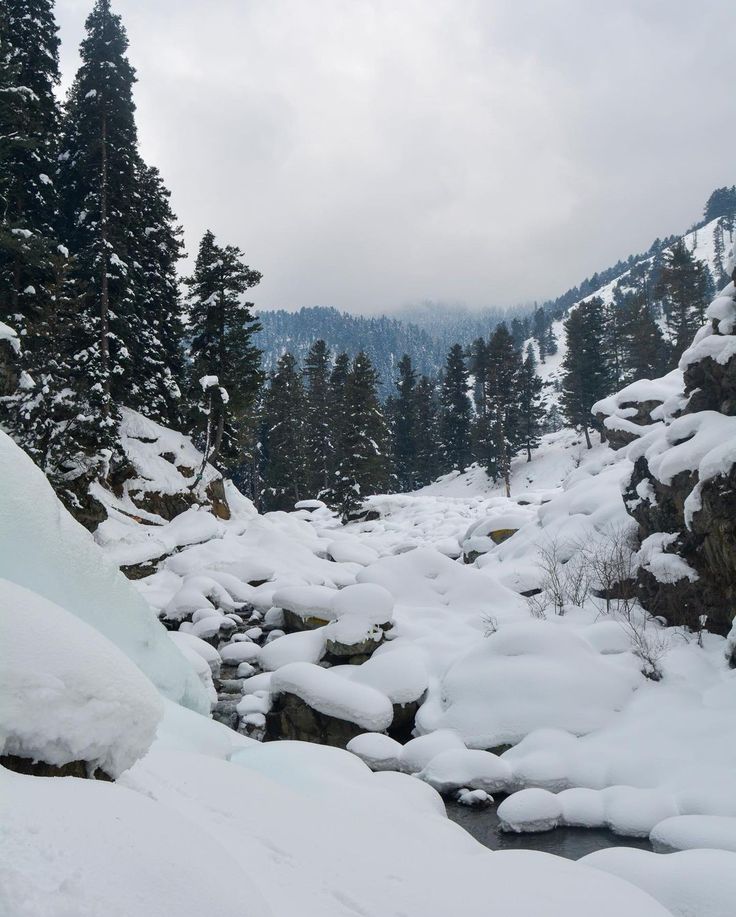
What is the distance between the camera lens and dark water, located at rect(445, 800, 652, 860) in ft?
24.5

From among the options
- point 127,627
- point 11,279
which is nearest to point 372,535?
point 11,279

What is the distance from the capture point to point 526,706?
10.7 m

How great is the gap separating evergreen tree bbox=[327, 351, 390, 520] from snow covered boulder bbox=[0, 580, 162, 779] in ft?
114

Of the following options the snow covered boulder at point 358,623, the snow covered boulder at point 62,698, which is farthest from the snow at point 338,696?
the snow covered boulder at point 62,698

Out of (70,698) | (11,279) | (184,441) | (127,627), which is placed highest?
(11,279)

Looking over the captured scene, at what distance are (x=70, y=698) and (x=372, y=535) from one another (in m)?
30.5

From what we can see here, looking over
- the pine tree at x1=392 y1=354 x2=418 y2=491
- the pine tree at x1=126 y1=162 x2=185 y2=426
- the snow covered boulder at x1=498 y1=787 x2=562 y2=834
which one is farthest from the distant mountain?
the snow covered boulder at x1=498 y1=787 x2=562 y2=834

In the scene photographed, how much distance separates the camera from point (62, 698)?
3.01 meters

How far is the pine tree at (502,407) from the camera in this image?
154ft

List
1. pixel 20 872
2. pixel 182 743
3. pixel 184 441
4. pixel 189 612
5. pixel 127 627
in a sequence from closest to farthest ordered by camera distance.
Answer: pixel 20 872 < pixel 182 743 < pixel 127 627 < pixel 189 612 < pixel 184 441

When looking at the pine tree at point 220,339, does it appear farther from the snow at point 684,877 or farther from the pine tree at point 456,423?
the pine tree at point 456,423

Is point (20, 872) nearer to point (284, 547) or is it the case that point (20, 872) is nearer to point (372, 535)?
point (284, 547)

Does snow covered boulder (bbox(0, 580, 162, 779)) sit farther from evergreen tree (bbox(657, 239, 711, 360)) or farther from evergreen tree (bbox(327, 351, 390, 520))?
evergreen tree (bbox(657, 239, 711, 360))

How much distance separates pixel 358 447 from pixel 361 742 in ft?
95.5
